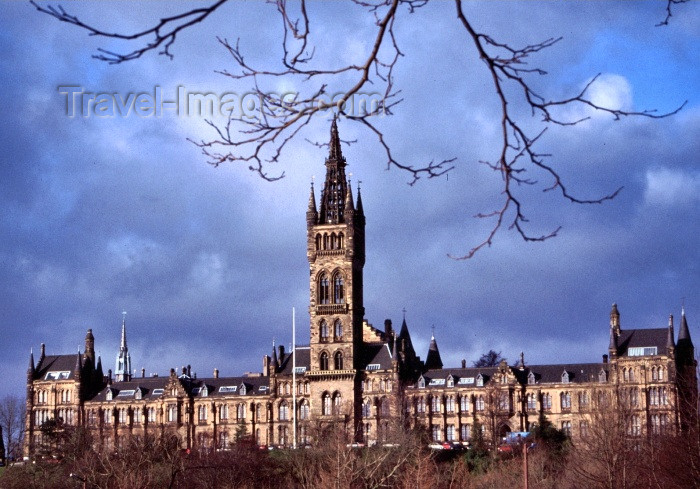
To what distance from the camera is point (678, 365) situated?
104250 millimetres

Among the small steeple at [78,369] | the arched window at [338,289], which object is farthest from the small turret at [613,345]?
the small steeple at [78,369]

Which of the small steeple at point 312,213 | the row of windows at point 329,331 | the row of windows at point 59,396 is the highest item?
the small steeple at point 312,213

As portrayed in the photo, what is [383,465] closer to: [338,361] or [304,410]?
[338,361]

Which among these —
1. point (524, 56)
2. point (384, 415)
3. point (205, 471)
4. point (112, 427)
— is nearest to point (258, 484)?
point (205, 471)

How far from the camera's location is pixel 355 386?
10825 cm

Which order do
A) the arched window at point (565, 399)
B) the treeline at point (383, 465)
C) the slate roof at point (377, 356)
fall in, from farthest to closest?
1. the slate roof at point (377, 356)
2. the arched window at point (565, 399)
3. the treeline at point (383, 465)

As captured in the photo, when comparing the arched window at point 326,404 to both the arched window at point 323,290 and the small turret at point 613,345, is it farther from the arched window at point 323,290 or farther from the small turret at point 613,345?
the small turret at point 613,345

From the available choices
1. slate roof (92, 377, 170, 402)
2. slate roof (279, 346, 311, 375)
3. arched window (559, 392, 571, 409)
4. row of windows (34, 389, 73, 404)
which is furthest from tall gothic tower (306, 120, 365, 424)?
row of windows (34, 389, 73, 404)

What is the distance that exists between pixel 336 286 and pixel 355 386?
9505mm

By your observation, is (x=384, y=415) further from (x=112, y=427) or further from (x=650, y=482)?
(x=650, y=482)

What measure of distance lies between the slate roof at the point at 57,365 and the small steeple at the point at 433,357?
37.9m

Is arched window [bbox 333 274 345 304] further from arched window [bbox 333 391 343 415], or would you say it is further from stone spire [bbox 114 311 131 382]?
stone spire [bbox 114 311 131 382]

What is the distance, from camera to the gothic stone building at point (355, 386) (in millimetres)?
104438

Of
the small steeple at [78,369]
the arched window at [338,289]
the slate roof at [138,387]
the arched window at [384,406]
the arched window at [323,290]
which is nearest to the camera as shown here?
the arched window at [384,406]
